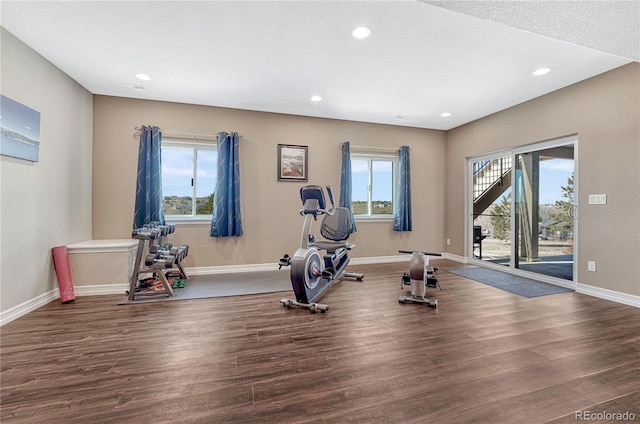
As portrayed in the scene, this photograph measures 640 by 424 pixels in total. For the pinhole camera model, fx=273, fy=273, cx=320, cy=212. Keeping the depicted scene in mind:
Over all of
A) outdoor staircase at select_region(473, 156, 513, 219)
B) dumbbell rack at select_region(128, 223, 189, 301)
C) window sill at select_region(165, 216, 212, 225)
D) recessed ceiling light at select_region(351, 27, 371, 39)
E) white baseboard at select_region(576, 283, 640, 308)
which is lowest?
white baseboard at select_region(576, 283, 640, 308)

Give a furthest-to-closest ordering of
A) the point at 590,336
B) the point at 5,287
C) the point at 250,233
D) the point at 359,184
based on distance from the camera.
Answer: the point at 359,184 → the point at 250,233 → the point at 5,287 → the point at 590,336

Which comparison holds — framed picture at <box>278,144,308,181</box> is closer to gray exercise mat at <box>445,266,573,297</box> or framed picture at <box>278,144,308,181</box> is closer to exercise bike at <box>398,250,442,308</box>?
exercise bike at <box>398,250,442,308</box>

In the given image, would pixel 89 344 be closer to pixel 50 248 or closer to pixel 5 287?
pixel 5 287

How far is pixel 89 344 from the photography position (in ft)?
7.11

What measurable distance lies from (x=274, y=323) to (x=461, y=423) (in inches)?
65.7

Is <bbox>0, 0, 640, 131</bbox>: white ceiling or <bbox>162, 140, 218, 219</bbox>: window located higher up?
<bbox>0, 0, 640, 131</bbox>: white ceiling

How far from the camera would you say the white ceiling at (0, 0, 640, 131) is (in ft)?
6.82

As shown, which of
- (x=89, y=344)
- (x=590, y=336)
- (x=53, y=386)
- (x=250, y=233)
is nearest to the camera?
(x=53, y=386)

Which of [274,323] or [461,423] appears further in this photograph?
[274,323]

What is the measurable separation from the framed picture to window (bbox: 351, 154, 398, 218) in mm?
1010

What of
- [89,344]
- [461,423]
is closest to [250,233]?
[89,344]

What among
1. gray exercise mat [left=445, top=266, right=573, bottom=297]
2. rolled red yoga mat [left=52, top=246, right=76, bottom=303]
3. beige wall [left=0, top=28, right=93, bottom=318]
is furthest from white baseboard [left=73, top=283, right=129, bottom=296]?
gray exercise mat [left=445, top=266, right=573, bottom=297]

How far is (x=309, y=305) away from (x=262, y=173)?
2.60 metres

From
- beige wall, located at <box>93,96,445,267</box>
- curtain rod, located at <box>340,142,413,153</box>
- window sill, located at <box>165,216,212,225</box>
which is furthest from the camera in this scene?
curtain rod, located at <box>340,142,413,153</box>
